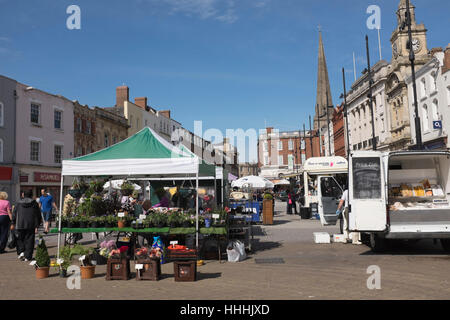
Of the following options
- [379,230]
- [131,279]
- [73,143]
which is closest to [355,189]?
[379,230]

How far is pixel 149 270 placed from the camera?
8.19 metres

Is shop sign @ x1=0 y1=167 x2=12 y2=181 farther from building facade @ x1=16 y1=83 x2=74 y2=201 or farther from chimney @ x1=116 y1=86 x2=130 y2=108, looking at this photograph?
chimney @ x1=116 y1=86 x2=130 y2=108

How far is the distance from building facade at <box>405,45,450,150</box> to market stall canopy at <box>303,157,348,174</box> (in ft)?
38.1

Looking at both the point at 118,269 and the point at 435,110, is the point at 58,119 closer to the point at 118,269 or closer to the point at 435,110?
the point at 118,269

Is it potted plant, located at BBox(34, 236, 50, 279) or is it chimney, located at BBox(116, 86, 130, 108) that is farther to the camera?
chimney, located at BBox(116, 86, 130, 108)

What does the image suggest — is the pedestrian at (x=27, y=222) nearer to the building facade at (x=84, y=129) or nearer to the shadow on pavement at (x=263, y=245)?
the shadow on pavement at (x=263, y=245)

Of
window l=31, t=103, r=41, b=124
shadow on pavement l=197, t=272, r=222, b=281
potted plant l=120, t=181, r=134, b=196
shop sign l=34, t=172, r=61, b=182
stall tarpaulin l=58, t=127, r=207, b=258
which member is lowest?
shadow on pavement l=197, t=272, r=222, b=281

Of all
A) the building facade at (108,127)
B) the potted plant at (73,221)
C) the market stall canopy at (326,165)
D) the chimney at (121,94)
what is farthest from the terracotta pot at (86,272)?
the chimney at (121,94)

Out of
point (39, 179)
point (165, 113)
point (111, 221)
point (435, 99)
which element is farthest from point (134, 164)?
point (165, 113)

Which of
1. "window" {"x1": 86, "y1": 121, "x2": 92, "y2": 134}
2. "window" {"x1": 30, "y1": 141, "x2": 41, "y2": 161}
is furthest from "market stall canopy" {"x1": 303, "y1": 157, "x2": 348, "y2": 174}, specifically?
"window" {"x1": 86, "y1": 121, "x2": 92, "y2": 134}

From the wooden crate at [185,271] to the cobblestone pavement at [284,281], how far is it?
0.53 feet

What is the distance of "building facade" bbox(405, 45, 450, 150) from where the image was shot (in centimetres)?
2895

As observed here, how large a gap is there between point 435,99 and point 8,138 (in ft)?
103

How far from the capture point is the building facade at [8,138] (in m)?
29.2
